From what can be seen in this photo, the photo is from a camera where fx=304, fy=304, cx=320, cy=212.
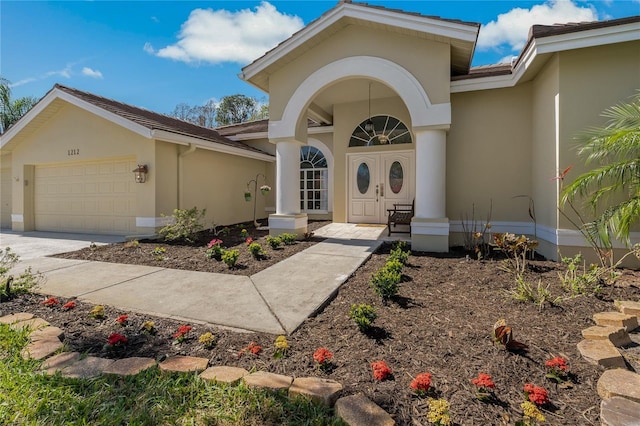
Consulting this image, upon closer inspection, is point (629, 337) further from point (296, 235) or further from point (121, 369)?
point (296, 235)

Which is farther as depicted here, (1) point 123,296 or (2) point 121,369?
(1) point 123,296

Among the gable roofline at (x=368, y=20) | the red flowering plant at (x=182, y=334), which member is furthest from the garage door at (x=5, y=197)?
the red flowering plant at (x=182, y=334)

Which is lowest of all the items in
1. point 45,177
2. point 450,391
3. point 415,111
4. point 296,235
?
point 450,391

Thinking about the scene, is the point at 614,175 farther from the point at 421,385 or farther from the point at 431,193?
the point at 421,385

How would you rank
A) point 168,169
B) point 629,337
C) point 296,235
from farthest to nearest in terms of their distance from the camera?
1. point 168,169
2. point 296,235
3. point 629,337

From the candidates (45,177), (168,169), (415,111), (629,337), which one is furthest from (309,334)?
(45,177)

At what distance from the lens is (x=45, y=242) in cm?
840

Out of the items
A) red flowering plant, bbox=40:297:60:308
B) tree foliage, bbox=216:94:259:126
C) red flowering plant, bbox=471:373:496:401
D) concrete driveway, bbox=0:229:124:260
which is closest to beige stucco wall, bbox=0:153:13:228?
concrete driveway, bbox=0:229:124:260

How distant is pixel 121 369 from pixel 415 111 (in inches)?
255

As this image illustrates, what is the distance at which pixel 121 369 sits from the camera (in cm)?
236

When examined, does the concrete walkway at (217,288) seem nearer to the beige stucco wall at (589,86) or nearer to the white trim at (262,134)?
the beige stucco wall at (589,86)

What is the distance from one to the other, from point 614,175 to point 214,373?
596 centimetres

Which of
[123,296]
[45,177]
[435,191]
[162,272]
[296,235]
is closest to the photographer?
[123,296]

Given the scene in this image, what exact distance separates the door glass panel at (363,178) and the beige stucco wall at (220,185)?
493cm
